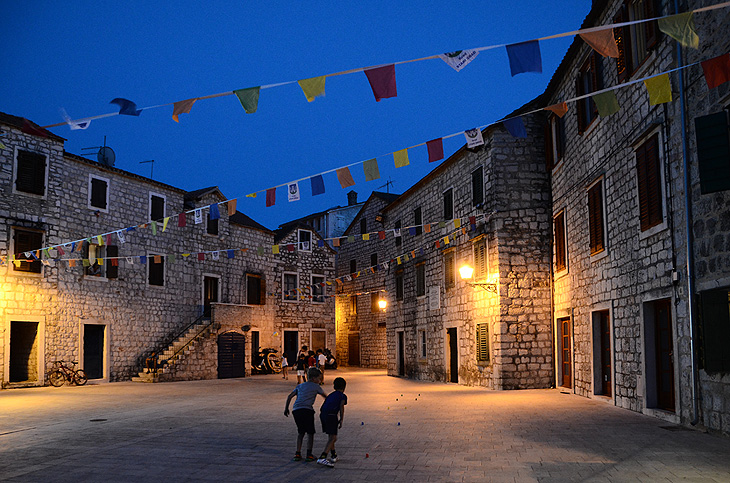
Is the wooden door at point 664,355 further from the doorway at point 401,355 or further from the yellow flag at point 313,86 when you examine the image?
the doorway at point 401,355

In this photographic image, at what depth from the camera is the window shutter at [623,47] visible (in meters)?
11.8

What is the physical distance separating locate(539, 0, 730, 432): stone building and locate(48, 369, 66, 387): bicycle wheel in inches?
633

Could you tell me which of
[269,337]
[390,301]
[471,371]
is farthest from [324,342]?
[471,371]

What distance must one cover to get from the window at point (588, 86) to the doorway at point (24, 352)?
17961 millimetres

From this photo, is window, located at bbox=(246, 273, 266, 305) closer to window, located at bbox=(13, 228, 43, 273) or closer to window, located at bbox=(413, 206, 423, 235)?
window, located at bbox=(413, 206, 423, 235)

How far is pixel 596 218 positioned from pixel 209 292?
19299 mm

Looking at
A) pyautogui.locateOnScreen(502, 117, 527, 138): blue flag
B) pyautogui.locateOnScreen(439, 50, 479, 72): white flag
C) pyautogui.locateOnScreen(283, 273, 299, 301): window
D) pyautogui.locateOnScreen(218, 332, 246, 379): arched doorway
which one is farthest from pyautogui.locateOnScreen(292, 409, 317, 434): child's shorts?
pyautogui.locateOnScreen(283, 273, 299, 301): window

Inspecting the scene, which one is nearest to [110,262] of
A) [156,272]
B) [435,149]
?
[156,272]

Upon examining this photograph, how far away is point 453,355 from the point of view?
71.3ft

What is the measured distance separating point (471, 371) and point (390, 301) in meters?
8.87

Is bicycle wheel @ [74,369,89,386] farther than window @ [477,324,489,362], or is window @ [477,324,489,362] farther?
bicycle wheel @ [74,369,89,386]

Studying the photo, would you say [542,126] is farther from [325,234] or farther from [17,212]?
[325,234]

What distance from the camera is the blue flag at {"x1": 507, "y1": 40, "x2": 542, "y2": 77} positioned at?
7.08 meters

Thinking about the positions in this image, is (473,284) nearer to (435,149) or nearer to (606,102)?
(435,149)
